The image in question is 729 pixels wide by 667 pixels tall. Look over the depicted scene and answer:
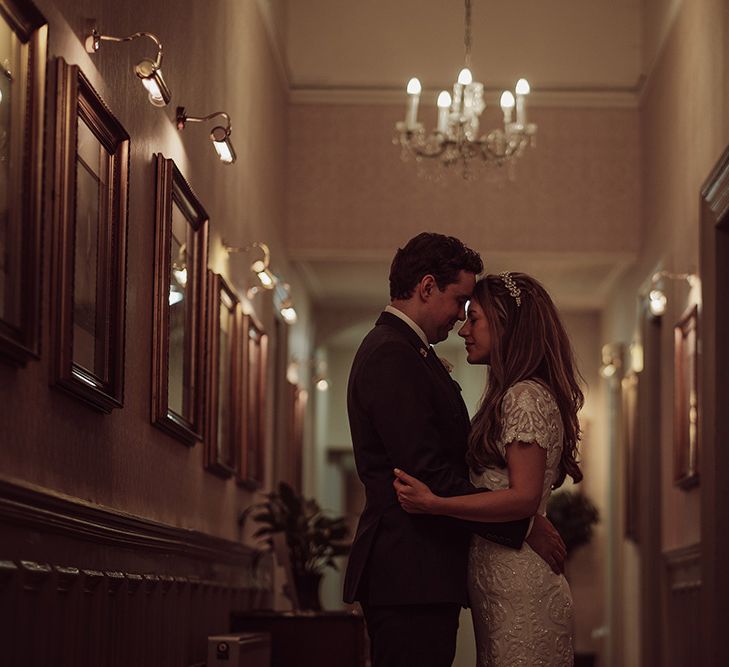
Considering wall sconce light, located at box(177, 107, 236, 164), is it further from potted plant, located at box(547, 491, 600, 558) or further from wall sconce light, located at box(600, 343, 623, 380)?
potted plant, located at box(547, 491, 600, 558)

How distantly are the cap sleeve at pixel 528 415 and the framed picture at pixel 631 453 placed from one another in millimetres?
7323

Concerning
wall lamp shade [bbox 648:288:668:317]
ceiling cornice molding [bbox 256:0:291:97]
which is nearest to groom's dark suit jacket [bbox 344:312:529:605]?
wall lamp shade [bbox 648:288:668:317]

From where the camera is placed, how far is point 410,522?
352 centimetres

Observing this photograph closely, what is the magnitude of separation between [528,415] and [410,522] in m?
0.41

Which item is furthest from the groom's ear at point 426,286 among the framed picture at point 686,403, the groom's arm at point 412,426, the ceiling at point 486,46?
the ceiling at point 486,46

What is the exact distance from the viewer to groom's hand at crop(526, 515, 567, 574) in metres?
3.52

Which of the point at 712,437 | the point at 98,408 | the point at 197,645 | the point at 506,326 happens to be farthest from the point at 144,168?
the point at 712,437

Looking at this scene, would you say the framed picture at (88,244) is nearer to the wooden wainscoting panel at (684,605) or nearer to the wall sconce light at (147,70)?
the wall sconce light at (147,70)

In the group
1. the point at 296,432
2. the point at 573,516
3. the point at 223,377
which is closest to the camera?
the point at 223,377

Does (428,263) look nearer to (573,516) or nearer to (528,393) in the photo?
(528,393)

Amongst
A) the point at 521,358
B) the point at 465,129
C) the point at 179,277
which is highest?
the point at 465,129

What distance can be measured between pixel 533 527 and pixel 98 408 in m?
1.46

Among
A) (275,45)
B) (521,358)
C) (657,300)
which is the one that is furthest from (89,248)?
(275,45)

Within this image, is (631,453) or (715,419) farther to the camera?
(631,453)
